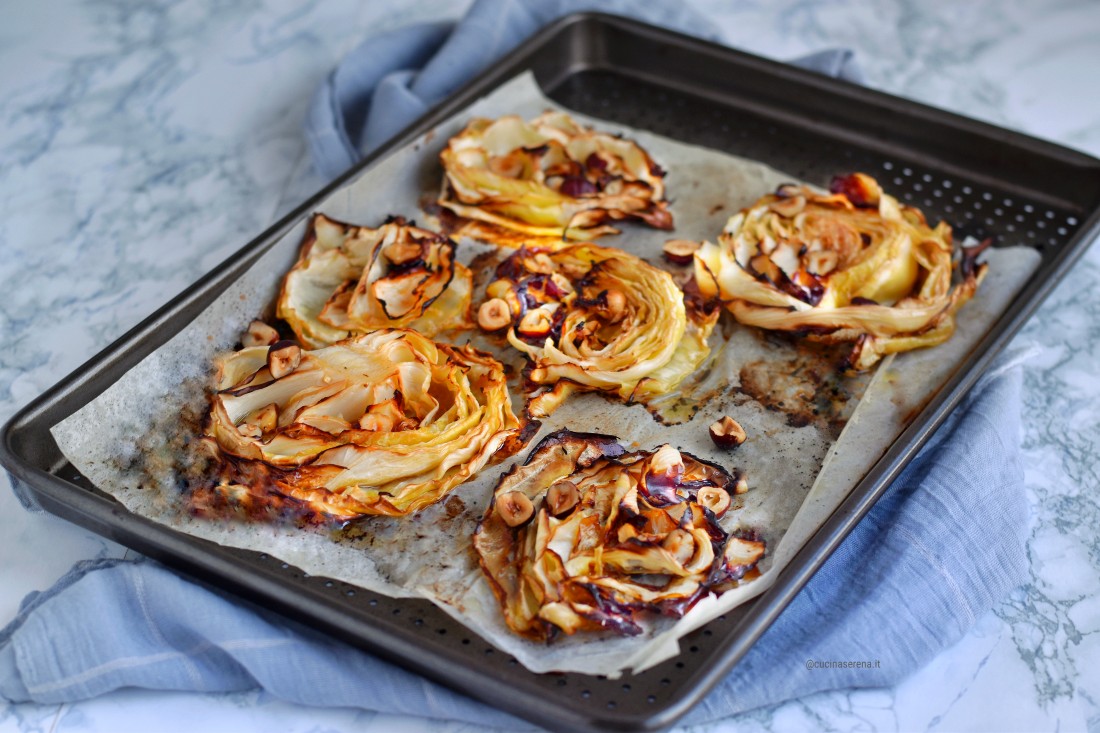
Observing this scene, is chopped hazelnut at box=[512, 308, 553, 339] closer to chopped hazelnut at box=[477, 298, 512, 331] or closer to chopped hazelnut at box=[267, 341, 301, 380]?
chopped hazelnut at box=[477, 298, 512, 331]

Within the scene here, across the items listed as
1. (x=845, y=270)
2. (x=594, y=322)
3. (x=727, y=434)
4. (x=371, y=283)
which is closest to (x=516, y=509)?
(x=727, y=434)

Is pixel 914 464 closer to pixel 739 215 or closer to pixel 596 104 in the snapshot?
pixel 739 215

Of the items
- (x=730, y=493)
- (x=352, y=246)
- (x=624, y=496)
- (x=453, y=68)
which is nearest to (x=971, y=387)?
(x=730, y=493)

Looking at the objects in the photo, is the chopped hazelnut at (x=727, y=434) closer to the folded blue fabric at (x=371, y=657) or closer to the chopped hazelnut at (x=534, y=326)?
the folded blue fabric at (x=371, y=657)

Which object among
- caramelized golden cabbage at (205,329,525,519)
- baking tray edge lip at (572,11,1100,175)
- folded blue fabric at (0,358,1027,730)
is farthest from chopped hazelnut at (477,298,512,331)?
baking tray edge lip at (572,11,1100,175)

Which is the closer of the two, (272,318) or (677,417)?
(677,417)

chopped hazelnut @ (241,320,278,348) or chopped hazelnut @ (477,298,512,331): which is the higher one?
chopped hazelnut @ (241,320,278,348)

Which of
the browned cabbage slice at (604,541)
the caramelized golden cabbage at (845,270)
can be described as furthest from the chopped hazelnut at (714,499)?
the caramelized golden cabbage at (845,270)
